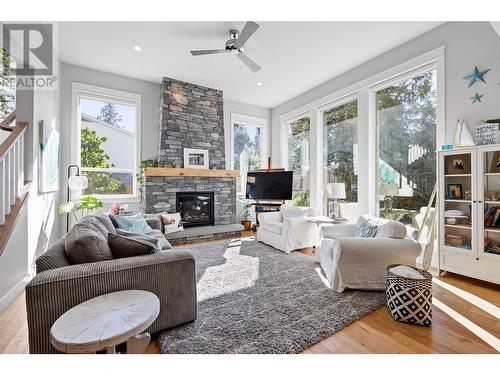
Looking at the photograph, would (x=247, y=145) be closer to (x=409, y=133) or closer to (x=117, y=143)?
(x=117, y=143)

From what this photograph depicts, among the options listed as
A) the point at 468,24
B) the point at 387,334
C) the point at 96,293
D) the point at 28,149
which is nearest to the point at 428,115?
the point at 468,24

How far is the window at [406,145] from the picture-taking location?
3.15 m

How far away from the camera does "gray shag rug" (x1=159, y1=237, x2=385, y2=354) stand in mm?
1550

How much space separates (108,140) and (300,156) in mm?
4073

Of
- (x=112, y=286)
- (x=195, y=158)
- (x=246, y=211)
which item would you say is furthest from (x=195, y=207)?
(x=112, y=286)

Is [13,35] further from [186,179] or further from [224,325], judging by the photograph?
[224,325]

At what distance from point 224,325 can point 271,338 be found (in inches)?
14.7

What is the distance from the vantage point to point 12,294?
84.8 inches

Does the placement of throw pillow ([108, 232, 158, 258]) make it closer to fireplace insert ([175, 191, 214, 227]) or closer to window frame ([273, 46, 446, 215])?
fireplace insert ([175, 191, 214, 227])

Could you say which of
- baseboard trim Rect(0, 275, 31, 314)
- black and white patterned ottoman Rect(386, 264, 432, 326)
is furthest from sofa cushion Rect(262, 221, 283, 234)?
baseboard trim Rect(0, 275, 31, 314)

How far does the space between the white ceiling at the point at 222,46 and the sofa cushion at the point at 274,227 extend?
2.72m

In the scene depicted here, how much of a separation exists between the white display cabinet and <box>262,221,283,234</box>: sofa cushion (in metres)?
2.07

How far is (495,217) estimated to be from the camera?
2393 millimetres

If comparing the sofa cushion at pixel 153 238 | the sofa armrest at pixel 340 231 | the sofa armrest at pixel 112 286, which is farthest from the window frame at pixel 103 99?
the sofa armrest at pixel 340 231
